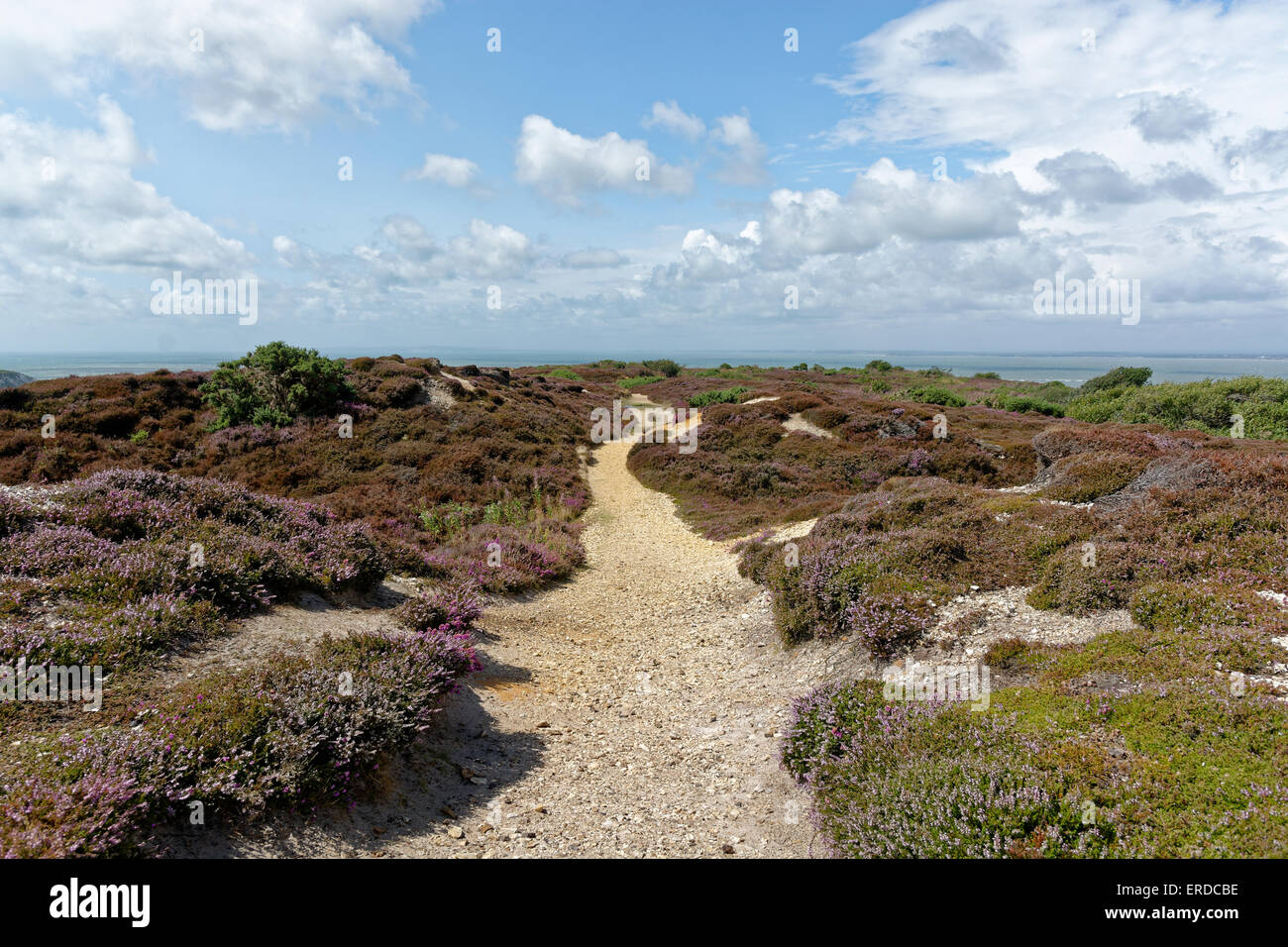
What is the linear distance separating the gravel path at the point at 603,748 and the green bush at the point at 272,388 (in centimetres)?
1764

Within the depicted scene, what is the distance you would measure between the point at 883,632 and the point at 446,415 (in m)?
23.4

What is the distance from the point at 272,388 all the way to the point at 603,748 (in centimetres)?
2393

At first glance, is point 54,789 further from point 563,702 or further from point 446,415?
point 446,415

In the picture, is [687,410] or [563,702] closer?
[563,702]

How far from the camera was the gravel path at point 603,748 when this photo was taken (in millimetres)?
5328

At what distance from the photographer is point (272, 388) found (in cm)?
2488

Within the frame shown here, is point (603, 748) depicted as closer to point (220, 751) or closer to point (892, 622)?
point (220, 751)

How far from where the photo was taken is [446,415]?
27.5 meters
